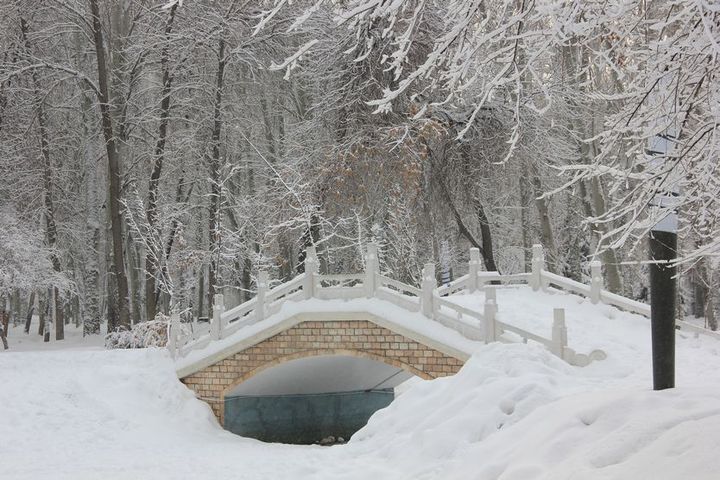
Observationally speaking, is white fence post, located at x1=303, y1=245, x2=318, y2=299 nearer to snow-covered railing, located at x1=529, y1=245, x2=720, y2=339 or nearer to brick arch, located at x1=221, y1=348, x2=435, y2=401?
brick arch, located at x1=221, y1=348, x2=435, y2=401

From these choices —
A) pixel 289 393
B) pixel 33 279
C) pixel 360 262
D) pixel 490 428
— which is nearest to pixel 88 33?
pixel 33 279

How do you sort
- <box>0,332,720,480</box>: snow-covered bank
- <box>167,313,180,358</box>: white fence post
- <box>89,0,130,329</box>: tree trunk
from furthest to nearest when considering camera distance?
<box>89,0,130,329</box>: tree trunk
<box>167,313,180,358</box>: white fence post
<box>0,332,720,480</box>: snow-covered bank

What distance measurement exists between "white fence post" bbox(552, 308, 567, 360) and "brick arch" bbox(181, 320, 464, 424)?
2163 millimetres

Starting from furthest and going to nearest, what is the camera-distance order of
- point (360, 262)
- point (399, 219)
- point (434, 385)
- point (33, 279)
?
1. point (360, 262)
2. point (399, 219)
3. point (33, 279)
4. point (434, 385)

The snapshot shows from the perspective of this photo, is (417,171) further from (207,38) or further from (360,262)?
(207,38)

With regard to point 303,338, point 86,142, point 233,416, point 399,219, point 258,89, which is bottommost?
point 233,416

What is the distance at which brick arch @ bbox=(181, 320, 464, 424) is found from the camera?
15070mm

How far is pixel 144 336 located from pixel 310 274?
5.37 metres

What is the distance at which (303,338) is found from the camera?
16062 mm

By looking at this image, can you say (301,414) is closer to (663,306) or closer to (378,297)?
(378,297)

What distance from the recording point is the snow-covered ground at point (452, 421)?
17.3 feet

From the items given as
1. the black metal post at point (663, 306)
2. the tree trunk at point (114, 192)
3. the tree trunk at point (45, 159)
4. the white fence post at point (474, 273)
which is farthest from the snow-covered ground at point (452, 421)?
the tree trunk at point (45, 159)

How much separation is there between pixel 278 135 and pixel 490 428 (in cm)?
2357

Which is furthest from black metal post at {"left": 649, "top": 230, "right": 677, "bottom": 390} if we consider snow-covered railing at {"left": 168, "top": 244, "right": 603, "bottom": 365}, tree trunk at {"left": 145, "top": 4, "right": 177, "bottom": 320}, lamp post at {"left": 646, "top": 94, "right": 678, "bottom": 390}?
tree trunk at {"left": 145, "top": 4, "right": 177, "bottom": 320}
